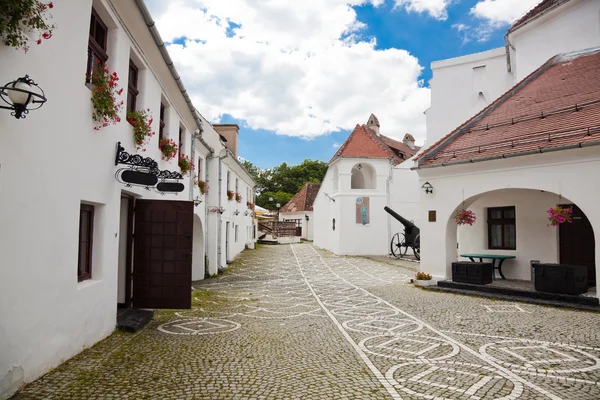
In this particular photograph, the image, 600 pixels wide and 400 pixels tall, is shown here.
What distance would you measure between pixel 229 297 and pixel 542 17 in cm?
1398

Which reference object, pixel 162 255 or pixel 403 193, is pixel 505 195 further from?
pixel 403 193

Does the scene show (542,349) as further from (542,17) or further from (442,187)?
(542,17)

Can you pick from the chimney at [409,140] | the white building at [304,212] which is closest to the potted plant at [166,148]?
the chimney at [409,140]

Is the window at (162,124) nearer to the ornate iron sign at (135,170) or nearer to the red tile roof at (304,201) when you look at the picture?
the ornate iron sign at (135,170)

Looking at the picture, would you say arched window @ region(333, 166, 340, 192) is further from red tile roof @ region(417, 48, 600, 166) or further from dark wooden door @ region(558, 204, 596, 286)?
dark wooden door @ region(558, 204, 596, 286)

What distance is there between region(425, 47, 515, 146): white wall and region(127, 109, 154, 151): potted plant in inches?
614

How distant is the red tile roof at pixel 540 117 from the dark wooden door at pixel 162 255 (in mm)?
7644

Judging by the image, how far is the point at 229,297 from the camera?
34.8 ft

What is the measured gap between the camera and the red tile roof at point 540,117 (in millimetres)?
9680

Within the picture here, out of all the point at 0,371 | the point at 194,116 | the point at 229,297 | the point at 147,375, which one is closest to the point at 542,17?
Answer: the point at 194,116

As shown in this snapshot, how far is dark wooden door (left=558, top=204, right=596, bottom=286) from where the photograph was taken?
1087 centimetres

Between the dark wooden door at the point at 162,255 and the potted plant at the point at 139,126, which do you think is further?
the dark wooden door at the point at 162,255

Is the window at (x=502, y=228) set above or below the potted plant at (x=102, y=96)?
below

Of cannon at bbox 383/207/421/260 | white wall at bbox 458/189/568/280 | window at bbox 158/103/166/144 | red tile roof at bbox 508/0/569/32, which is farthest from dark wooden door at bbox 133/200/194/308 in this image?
cannon at bbox 383/207/421/260
